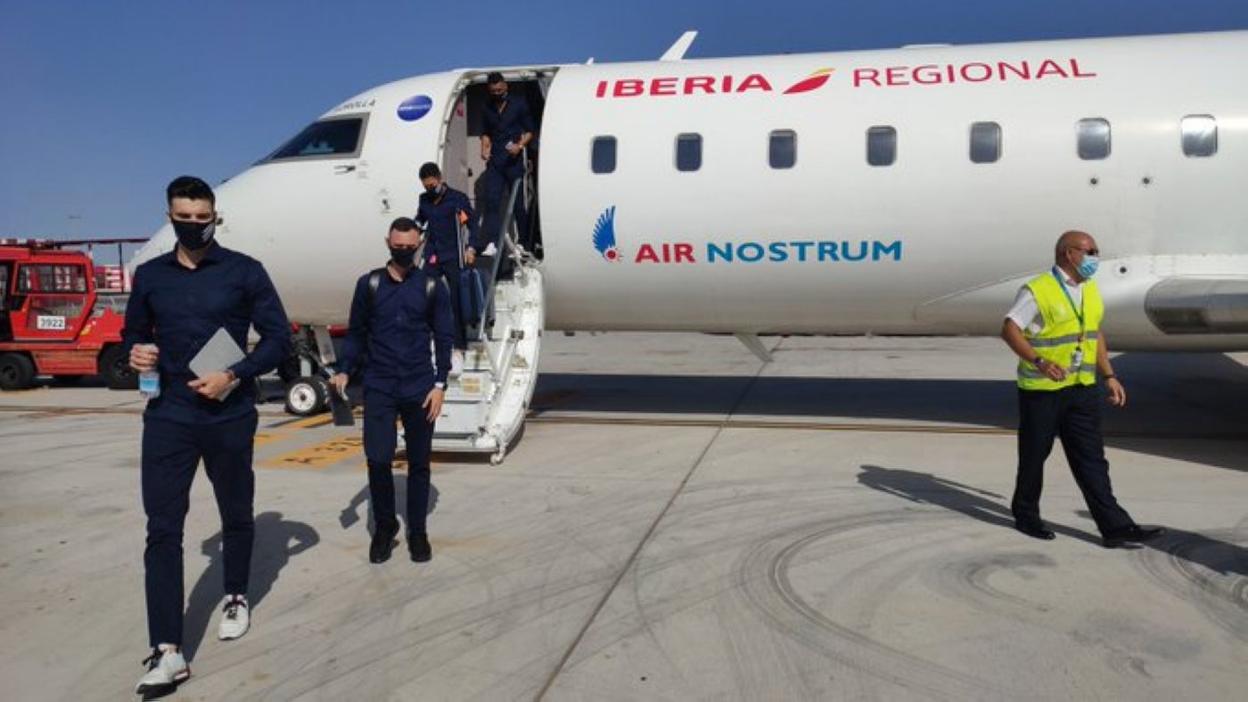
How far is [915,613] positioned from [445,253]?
18.1ft

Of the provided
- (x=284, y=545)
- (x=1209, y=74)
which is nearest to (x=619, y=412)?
(x=284, y=545)

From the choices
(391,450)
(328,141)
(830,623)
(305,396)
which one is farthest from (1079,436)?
(305,396)

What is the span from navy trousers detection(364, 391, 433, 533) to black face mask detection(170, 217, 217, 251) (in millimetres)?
1508

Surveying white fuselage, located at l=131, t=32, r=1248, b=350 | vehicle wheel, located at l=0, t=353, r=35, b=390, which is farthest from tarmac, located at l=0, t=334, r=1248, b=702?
vehicle wheel, located at l=0, t=353, r=35, b=390

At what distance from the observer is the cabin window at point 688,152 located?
899cm

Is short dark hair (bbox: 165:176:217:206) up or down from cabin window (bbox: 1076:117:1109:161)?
down

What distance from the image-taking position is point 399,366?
201 inches

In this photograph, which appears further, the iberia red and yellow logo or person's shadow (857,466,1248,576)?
the iberia red and yellow logo

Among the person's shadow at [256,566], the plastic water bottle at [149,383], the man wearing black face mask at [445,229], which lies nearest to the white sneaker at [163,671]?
the person's shadow at [256,566]

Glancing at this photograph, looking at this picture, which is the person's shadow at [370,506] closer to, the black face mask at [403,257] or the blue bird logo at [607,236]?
the black face mask at [403,257]

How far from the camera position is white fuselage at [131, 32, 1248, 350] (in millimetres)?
8258

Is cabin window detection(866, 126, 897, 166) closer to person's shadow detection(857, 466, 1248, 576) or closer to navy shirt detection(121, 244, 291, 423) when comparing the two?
person's shadow detection(857, 466, 1248, 576)

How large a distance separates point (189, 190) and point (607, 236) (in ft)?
18.8

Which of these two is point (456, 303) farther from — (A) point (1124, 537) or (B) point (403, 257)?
(A) point (1124, 537)
